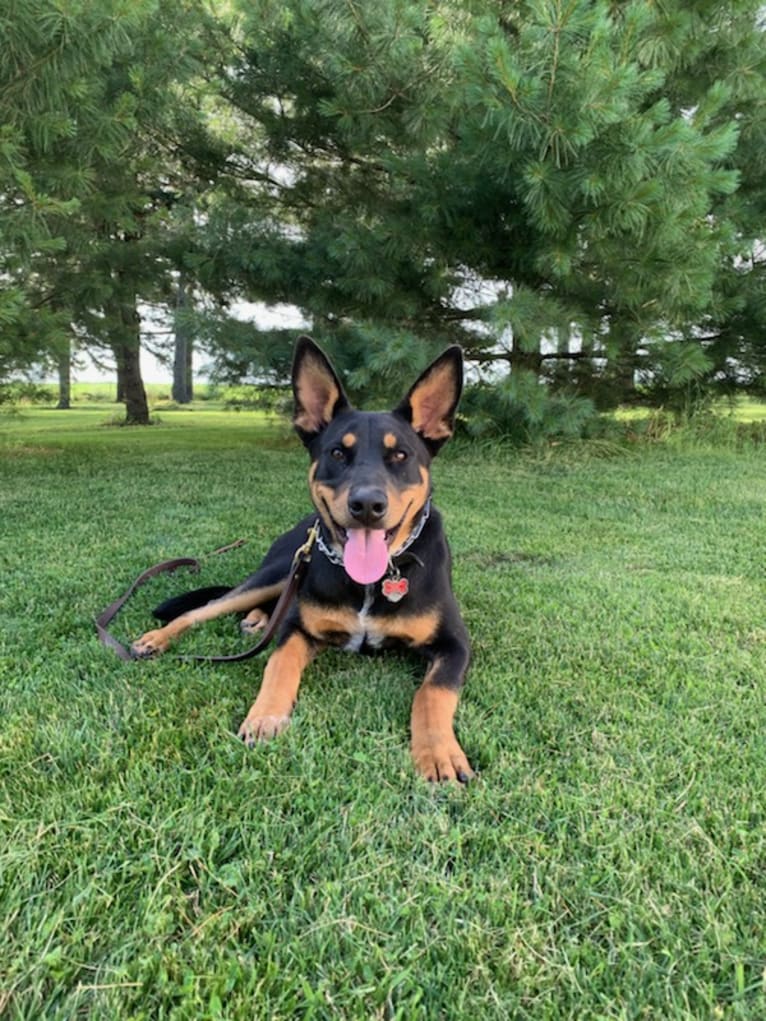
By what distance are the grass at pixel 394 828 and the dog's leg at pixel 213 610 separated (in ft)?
0.30

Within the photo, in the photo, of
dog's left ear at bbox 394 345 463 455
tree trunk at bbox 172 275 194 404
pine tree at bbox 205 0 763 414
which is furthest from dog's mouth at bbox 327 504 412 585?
tree trunk at bbox 172 275 194 404

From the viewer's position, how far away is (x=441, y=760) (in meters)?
1.85

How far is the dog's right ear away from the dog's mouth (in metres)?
0.78

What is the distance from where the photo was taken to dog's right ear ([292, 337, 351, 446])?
288 centimetres

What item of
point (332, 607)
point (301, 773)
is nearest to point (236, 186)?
point (332, 607)

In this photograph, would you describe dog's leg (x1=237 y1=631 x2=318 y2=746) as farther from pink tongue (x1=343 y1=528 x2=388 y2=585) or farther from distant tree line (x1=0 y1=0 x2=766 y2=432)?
distant tree line (x1=0 y1=0 x2=766 y2=432)

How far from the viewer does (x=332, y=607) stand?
8.32 ft

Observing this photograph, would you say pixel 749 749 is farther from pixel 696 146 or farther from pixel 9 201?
pixel 9 201

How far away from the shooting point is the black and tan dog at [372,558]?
2.20m

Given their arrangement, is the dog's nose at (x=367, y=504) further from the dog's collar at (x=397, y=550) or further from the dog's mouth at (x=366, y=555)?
the dog's collar at (x=397, y=550)

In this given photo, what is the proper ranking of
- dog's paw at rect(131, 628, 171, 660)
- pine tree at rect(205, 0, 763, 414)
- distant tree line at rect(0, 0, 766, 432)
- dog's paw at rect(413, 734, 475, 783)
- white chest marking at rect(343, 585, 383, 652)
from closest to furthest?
dog's paw at rect(413, 734, 475, 783) → white chest marking at rect(343, 585, 383, 652) → dog's paw at rect(131, 628, 171, 660) → distant tree line at rect(0, 0, 766, 432) → pine tree at rect(205, 0, 763, 414)

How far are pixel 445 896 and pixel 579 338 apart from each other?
30.0 feet

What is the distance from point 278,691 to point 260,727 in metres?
0.18

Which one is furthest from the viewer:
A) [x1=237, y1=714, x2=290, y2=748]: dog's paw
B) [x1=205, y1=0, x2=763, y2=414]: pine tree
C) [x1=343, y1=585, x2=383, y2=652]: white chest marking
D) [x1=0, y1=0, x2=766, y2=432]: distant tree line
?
[x1=205, y1=0, x2=763, y2=414]: pine tree
